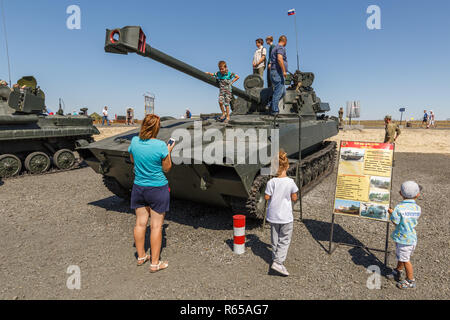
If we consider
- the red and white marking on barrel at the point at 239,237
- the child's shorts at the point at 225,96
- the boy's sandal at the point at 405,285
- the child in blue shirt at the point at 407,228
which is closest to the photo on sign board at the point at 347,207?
the child in blue shirt at the point at 407,228

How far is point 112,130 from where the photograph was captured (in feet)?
73.2

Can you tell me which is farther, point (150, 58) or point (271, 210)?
point (150, 58)

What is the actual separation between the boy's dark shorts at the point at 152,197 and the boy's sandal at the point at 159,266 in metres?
0.76

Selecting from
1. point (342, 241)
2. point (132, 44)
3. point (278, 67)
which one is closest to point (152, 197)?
point (132, 44)

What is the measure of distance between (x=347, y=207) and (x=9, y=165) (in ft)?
34.8

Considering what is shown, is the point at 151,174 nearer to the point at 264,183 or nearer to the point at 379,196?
the point at 264,183

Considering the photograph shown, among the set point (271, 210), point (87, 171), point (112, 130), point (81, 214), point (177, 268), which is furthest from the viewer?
point (112, 130)

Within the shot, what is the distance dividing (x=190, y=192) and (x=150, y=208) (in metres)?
1.58

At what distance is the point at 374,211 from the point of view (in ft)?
13.9

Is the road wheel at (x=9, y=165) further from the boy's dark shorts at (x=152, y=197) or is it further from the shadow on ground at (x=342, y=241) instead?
the shadow on ground at (x=342, y=241)

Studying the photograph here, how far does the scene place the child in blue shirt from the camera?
3539 mm

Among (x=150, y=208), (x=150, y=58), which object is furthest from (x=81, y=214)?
(x=150, y=58)

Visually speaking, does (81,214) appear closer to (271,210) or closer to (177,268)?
(177,268)
